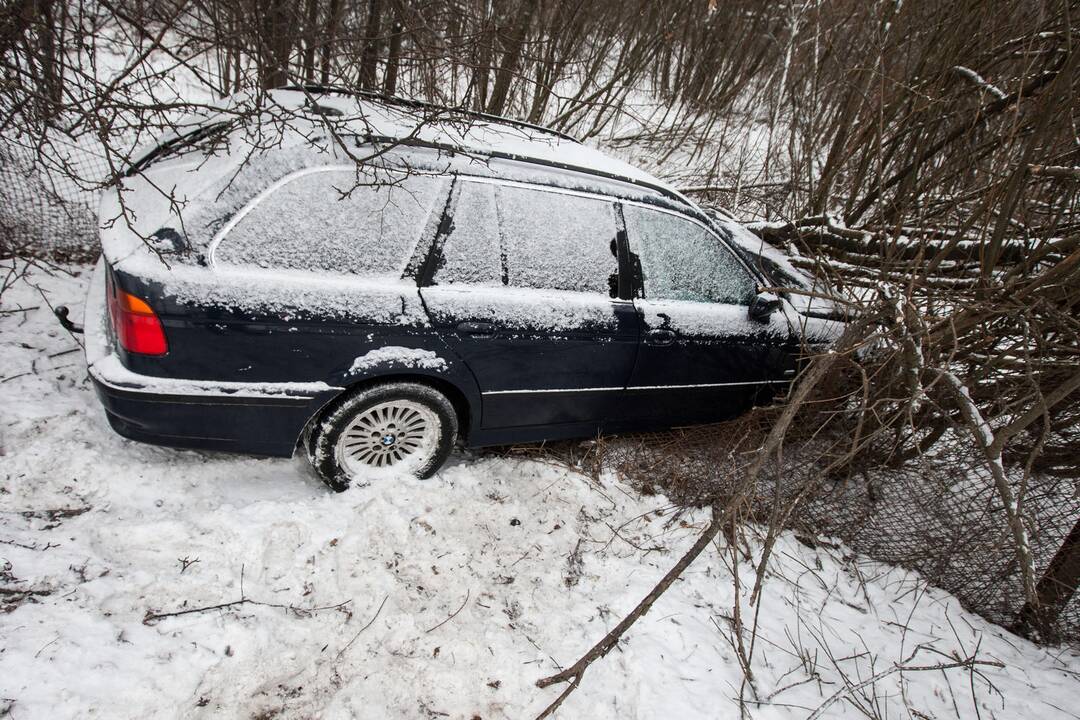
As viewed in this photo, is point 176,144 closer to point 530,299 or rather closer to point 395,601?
point 530,299

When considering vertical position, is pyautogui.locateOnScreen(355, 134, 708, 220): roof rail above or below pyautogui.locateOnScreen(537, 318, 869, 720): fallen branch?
above

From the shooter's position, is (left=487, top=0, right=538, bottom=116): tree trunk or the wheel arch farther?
(left=487, top=0, right=538, bottom=116): tree trunk

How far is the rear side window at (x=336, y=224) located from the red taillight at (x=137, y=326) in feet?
1.06

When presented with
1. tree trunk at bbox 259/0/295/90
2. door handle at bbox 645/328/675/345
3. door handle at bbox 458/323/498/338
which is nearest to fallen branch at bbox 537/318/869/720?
door handle at bbox 645/328/675/345

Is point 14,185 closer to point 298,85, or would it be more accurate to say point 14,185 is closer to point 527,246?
point 298,85

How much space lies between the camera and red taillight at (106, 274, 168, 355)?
6.74 ft

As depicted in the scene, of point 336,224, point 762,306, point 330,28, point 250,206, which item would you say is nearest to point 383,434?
point 336,224

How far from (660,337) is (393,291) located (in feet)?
4.60

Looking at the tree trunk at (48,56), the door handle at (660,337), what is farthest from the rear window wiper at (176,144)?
Result: the door handle at (660,337)

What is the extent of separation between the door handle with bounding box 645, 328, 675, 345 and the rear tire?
107 centimetres

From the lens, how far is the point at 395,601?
7.50 feet

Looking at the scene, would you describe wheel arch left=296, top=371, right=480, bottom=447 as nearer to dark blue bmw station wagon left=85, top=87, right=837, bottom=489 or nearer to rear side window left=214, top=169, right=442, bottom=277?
dark blue bmw station wagon left=85, top=87, right=837, bottom=489

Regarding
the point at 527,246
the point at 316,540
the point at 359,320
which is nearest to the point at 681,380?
the point at 527,246

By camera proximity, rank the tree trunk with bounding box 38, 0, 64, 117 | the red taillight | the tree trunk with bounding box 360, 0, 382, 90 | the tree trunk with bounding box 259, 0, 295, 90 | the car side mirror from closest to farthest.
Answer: the red taillight → the tree trunk with bounding box 38, 0, 64, 117 → the car side mirror → the tree trunk with bounding box 259, 0, 295, 90 → the tree trunk with bounding box 360, 0, 382, 90
